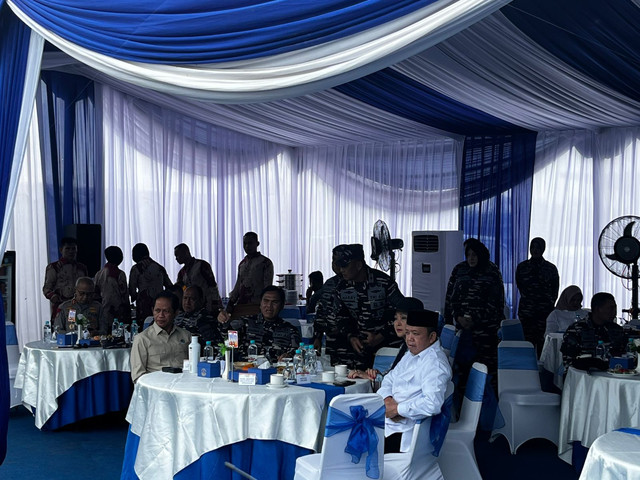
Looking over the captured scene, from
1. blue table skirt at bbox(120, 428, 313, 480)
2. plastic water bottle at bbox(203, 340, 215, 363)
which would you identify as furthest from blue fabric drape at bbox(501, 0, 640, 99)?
blue table skirt at bbox(120, 428, 313, 480)

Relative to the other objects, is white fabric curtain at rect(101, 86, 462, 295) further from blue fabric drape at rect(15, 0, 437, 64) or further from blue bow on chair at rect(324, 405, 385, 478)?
blue bow on chair at rect(324, 405, 385, 478)

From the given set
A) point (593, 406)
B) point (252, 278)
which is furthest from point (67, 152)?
point (593, 406)

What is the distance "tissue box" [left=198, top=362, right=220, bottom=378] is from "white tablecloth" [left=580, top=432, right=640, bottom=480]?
2381 mm

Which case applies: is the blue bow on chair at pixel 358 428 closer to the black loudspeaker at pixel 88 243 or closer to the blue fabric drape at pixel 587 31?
the blue fabric drape at pixel 587 31

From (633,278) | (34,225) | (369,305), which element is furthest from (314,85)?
(34,225)

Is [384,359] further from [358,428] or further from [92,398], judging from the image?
[92,398]

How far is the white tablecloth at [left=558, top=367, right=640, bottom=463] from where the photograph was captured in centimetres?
541

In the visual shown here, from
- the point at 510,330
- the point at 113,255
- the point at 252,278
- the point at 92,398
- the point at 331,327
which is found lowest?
the point at 92,398

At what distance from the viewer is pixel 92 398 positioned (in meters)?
6.96

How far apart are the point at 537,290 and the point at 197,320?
14.9 ft

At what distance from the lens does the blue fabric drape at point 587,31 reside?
5.74 metres

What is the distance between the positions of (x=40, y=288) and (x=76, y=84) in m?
2.54

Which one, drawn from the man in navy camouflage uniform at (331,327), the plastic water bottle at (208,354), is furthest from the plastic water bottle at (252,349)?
the man in navy camouflage uniform at (331,327)

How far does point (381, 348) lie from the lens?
622cm
